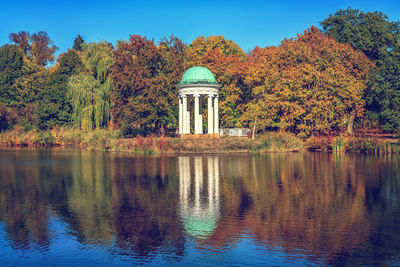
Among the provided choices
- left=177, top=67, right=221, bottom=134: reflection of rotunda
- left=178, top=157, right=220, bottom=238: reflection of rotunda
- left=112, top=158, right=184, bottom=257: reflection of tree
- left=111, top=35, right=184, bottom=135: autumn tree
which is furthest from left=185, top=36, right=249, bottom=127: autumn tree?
left=112, top=158, right=184, bottom=257: reflection of tree

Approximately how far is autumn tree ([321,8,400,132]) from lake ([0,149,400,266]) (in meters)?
29.1

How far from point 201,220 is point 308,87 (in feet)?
147

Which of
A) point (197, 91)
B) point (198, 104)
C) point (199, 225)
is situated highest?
point (197, 91)

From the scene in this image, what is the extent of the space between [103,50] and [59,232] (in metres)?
60.5

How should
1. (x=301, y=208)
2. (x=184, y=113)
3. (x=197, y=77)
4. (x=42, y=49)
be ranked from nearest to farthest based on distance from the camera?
(x=301, y=208) → (x=197, y=77) → (x=184, y=113) → (x=42, y=49)

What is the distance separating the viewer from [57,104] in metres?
70.0

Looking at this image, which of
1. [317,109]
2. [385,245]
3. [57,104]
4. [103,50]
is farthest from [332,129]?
[385,245]

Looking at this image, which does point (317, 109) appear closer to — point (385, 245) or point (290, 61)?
point (290, 61)

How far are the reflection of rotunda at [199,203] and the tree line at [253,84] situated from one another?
30886 mm

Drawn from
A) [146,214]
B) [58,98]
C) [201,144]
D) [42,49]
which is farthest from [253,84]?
[42,49]

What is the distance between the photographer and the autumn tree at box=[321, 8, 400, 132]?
51812mm

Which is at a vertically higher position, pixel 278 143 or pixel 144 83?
pixel 144 83

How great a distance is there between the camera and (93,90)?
65875mm

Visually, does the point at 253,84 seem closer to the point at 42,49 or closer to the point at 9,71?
the point at 9,71
